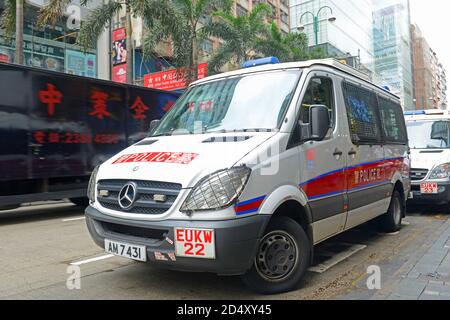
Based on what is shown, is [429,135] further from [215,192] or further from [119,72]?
[119,72]

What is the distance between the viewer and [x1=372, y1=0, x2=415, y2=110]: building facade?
84500 mm

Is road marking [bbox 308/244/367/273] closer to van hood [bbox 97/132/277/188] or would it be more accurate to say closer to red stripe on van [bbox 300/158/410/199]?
red stripe on van [bbox 300/158/410/199]

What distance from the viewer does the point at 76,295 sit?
154 inches

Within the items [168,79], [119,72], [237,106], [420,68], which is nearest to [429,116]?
[237,106]

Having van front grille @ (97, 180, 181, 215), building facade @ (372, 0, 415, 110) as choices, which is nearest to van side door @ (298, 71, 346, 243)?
van front grille @ (97, 180, 181, 215)

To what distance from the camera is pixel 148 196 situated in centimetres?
355

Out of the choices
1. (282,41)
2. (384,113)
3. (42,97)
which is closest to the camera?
(384,113)

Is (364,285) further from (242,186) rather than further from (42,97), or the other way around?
(42,97)

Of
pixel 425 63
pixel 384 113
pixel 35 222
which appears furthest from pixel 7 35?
pixel 425 63

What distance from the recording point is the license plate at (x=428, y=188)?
327 inches

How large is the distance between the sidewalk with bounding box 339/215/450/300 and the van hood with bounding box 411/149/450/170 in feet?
9.46

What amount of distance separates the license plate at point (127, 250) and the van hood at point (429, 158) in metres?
6.91

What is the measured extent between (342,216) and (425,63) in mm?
119144

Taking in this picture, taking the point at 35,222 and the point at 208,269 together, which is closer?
the point at 208,269
